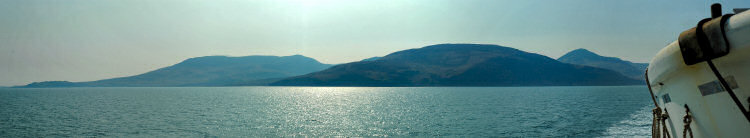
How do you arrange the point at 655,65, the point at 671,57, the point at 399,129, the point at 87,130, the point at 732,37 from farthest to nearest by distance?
the point at 87,130 → the point at 399,129 → the point at 655,65 → the point at 671,57 → the point at 732,37

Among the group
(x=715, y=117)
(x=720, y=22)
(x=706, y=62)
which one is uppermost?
(x=720, y=22)

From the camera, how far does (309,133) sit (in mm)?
33938

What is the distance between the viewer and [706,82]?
7.43 metres

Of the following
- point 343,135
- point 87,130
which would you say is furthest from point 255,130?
point 87,130

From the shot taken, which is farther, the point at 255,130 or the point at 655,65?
the point at 255,130

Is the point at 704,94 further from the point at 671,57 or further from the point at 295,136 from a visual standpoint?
the point at 295,136

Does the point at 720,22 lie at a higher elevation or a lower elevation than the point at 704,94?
higher

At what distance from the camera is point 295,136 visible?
32.3 meters

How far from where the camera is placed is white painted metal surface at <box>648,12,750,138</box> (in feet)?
21.2

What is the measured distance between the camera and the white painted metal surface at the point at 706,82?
254 inches

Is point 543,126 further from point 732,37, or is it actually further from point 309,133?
point 732,37

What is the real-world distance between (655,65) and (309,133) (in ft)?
91.3

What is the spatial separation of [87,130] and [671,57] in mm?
45608

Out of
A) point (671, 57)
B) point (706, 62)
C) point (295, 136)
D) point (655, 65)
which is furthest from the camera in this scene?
point (295, 136)
